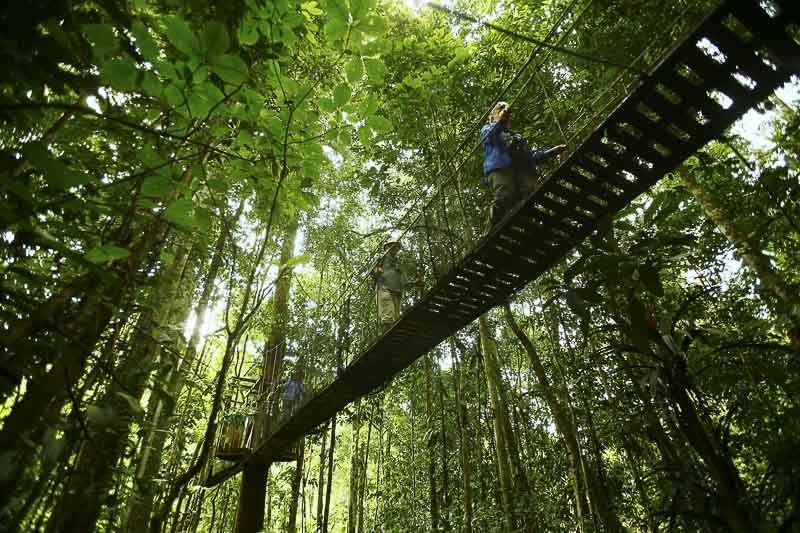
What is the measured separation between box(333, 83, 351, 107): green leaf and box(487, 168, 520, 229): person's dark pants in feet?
6.98

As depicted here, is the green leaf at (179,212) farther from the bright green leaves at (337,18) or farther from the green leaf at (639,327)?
the green leaf at (639,327)

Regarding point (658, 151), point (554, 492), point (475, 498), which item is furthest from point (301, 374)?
point (658, 151)

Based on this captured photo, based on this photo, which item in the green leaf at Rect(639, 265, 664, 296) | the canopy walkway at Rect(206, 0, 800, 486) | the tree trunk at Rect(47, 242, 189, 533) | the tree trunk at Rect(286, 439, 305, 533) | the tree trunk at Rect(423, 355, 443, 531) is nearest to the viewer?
the tree trunk at Rect(47, 242, 189, 533)

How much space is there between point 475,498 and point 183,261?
4942 mm

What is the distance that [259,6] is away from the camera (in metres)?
1.09

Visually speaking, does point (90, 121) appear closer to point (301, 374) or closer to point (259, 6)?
point (259, 6)

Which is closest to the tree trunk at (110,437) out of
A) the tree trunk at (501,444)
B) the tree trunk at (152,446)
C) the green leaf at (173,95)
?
the tree trunk at (152,446)

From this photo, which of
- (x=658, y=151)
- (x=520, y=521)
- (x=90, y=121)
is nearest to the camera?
(x=90, y=121)

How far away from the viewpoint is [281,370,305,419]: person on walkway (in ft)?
16.4

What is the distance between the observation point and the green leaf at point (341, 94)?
3.97 ft

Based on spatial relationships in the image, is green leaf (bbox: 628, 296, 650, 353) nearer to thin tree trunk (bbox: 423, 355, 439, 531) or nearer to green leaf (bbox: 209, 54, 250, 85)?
green leaf (bbox: 209, 54, 250, 85)

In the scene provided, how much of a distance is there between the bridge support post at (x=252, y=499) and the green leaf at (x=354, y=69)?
5.88 meters

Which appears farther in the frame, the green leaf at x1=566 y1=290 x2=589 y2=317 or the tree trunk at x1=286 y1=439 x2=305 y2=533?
the tree trunk at x1=286 y1=439 x2=305 y2=533

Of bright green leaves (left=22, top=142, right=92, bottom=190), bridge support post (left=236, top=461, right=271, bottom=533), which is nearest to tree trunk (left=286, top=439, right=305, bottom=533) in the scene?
bridge support post (left=236, top=461, right=271, bottom=533)
